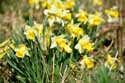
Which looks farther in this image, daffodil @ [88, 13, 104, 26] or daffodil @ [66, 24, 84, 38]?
daffodil @ [88, 13, 104, 26]

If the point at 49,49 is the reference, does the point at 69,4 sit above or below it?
above

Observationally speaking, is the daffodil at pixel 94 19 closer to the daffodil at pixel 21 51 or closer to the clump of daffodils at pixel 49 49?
the clump of daffodils at pixel 49 49

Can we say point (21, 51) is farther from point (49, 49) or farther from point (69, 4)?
point (69, 4)

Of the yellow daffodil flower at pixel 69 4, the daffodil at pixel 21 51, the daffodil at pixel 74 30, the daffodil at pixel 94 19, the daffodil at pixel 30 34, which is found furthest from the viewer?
the yellow daffodil flower at pixel 69 4

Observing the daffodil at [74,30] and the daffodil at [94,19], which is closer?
the daffodil at [74,30]

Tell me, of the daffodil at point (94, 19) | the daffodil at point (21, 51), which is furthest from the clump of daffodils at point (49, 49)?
the daffodil at point (94, 19)

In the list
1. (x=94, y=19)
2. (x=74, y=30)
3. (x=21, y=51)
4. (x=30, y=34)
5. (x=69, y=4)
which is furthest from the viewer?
(x=69, y=4)

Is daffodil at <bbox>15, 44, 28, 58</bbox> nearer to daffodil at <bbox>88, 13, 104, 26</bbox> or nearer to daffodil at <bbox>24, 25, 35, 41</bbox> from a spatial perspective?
daffodil at <bbox>24, 25, 35, 41</bbox>

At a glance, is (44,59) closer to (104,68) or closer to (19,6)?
(104,68)

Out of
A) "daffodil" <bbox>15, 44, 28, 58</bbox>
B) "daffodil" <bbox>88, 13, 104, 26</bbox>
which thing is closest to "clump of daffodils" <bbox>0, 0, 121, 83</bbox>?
"daffodil" <bbox>15, 44, 28, 58</bbox>

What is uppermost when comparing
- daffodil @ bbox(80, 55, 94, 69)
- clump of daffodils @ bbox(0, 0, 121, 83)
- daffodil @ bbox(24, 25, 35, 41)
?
daffodil @ bbox(24, 25, 35, 41)

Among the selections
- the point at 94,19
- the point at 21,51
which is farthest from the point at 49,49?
the point at 94,19

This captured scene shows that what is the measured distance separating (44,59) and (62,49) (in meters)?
0.14

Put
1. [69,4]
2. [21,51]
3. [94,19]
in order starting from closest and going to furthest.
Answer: [21,51] → [94,19] → [69,4]
